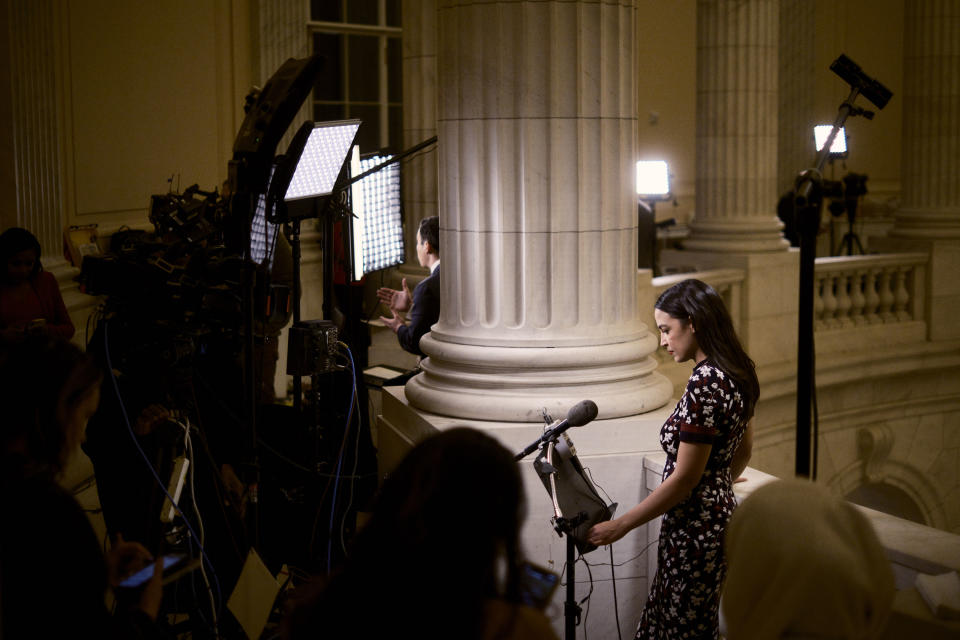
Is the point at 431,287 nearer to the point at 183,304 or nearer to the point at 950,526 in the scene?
the point at 183,304

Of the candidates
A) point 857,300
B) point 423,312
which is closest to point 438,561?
point 423,312

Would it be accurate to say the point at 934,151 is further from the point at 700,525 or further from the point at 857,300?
the point at 700,525

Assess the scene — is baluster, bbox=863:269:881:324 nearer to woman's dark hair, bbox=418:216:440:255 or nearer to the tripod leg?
woman's dark hair, bbox=418:216:440:255

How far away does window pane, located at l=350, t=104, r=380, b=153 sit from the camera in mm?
10844

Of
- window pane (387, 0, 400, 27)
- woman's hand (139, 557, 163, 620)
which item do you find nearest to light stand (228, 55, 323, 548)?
woman's hand (139, 557, 163, 620)

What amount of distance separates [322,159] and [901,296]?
6.91 m

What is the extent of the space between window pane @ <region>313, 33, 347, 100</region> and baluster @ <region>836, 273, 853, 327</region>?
470 cm

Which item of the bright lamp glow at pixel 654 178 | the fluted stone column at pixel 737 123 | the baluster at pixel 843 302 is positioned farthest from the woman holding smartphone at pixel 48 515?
the bright lamp glow at pixel 654 178

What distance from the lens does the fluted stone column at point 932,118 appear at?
33.6 ft

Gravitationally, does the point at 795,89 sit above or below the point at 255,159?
above

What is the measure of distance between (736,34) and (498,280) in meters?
5.54

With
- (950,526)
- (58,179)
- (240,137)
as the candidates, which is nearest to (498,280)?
(240,137)

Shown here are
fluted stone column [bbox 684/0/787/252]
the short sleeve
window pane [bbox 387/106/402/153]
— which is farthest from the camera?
window pane [bbox 387/106/402/153]

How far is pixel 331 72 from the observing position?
1057 cm
